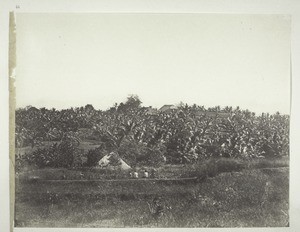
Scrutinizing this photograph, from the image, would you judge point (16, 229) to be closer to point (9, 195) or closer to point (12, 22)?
point (9, 195)

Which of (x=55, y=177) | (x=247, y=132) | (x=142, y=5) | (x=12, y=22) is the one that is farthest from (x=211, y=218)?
(x=12, y=22)

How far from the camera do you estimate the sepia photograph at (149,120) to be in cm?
161

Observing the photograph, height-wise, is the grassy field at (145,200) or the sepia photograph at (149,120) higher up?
the sepia photograph at (149,120)

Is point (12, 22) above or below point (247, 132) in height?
above

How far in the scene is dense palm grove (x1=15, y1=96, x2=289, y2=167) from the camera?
5.28 feet

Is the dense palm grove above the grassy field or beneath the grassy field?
above

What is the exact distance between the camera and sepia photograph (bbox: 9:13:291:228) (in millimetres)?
1607

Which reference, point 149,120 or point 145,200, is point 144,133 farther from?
point 145,200

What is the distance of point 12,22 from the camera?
1.62 m

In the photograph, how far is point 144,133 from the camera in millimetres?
1618

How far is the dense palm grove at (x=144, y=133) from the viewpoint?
1.61 metres

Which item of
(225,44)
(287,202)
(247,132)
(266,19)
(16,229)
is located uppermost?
(266,19)

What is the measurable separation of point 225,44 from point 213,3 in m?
0.18

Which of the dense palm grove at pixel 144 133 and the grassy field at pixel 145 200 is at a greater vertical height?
the dense palm grove at pixel 144 133
